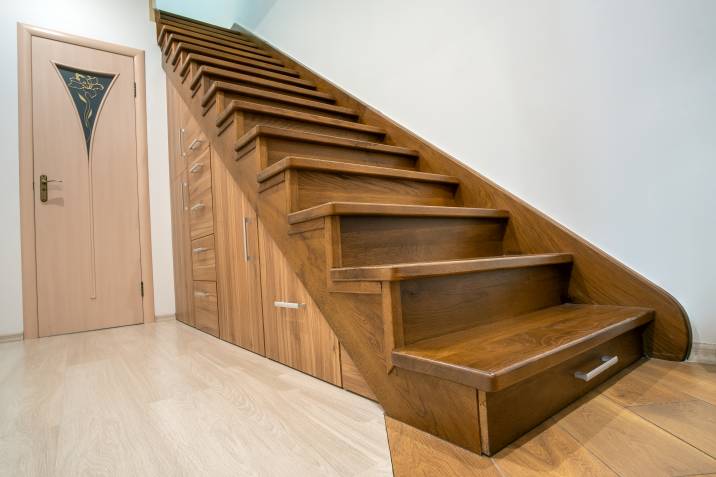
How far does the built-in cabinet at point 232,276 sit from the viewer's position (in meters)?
1.12

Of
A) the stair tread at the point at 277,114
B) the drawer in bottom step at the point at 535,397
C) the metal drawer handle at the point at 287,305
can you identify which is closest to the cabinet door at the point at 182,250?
the stair tread at the point at 277,114

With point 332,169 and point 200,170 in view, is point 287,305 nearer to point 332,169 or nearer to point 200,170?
point 332,169


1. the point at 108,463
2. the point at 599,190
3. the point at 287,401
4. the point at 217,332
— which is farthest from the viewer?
the point at 217,332

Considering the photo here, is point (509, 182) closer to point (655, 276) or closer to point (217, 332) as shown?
point (655, 276)

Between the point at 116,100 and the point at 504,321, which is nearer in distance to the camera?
the point at 504,321

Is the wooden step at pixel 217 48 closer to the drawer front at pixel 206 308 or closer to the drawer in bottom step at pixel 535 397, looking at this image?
the drawer front at pixel 206 308

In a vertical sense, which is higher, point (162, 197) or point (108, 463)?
point (162, 197)

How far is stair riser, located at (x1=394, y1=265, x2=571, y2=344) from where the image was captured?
2.67 feet

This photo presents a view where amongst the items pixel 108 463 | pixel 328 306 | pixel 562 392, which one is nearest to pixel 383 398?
pixel 328 306

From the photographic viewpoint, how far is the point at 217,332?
1843 mm

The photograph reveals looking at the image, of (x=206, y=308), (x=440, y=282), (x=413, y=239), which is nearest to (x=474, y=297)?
(x=440, y=282)

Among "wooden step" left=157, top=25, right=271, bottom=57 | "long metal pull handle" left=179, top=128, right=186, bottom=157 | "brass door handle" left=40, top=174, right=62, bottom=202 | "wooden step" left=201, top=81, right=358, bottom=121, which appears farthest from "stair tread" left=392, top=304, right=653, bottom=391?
"wooden step" left=157, top=25, right=271, bottom=57

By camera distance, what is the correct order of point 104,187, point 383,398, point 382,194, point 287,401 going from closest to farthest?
1. point 383,398
2. point 287,401
3. point 382,194
4. point 104,187

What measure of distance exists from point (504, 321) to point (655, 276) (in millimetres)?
465
